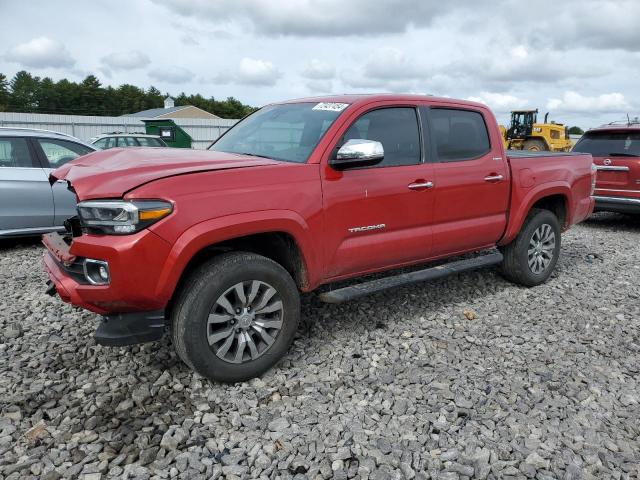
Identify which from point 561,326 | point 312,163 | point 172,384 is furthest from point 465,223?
point 172,384

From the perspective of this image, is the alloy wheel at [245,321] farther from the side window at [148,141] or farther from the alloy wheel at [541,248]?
the side window at [148,141]

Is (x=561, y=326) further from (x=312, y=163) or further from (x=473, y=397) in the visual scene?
(x=312, y=163)

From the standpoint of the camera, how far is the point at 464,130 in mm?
4645

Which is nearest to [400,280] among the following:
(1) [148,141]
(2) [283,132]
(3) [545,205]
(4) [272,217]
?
(4) [272,217]

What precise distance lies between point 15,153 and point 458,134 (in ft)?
17.5

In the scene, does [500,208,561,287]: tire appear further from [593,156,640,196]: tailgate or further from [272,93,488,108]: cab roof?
[593,156,640,196]: tailgate

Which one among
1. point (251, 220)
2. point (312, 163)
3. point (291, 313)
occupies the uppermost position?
point (312, 163)

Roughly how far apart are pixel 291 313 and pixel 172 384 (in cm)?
89

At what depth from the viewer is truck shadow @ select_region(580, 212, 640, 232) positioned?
369 inches

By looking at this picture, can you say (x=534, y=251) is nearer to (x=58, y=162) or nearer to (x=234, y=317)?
(x=234, y=317)

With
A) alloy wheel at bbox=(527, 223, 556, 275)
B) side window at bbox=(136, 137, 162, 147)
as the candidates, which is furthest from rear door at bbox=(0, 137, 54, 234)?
side window at bbox=(136, 137, 162, 147)

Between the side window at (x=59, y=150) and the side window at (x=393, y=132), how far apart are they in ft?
14.5

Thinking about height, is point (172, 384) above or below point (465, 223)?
below

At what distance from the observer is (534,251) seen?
17.5 ft
